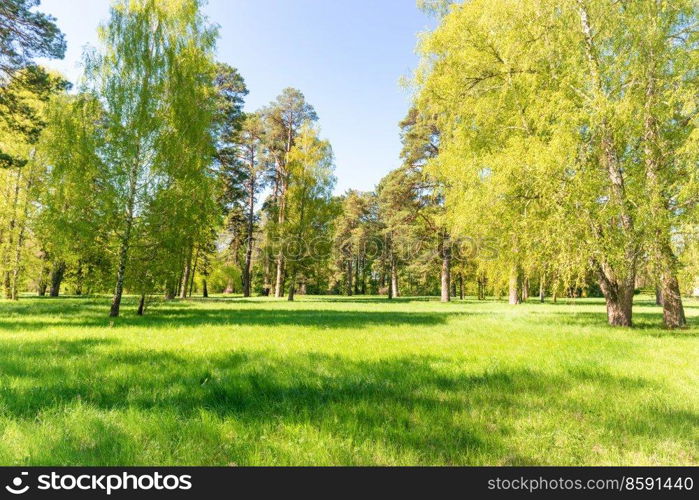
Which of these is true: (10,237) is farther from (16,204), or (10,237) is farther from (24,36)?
(24,36)

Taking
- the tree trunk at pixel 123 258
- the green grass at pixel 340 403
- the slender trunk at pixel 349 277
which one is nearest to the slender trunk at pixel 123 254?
the tree trunk at pixel 123 258

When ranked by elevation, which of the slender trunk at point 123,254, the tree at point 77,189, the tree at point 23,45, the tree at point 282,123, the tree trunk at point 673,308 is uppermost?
the tree at point 282,123

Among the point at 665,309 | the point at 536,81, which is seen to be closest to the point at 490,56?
the point at 536,81

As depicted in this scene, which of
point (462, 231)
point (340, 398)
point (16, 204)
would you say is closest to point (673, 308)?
point (462, 231)

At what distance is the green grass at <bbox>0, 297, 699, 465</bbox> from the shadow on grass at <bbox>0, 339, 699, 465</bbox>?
0.02 metres

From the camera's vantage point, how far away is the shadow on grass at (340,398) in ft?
10.1

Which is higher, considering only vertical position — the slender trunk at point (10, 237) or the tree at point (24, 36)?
the tree at point (24, 36)

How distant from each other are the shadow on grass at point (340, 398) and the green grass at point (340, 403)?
22 millimetres

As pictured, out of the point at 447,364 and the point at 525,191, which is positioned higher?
the point at 525,191

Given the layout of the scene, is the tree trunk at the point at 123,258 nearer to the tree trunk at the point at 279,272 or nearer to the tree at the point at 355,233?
the tree trunk at the point at 279,272

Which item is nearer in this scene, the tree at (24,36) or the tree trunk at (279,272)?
the tree at (24,36)
